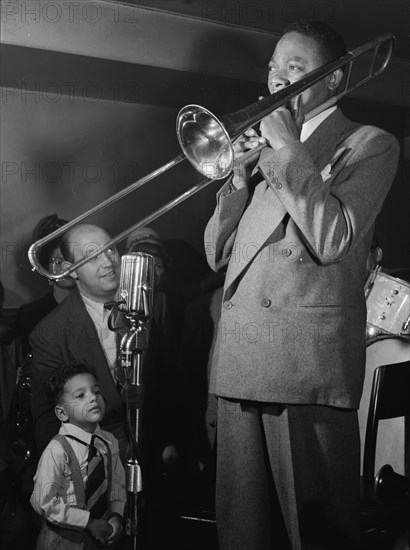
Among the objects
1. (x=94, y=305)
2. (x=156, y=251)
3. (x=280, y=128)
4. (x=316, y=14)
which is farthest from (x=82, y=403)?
(x=316, y=14)

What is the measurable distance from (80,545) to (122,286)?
791 mm

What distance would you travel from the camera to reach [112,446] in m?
2.23

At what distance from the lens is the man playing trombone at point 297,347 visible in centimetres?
152

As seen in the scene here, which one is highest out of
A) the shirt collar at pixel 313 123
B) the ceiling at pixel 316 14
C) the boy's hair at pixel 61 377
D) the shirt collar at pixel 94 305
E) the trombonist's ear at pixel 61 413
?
the ceiling at pixel 316 14

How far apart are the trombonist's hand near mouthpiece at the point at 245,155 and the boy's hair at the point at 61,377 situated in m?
0.89

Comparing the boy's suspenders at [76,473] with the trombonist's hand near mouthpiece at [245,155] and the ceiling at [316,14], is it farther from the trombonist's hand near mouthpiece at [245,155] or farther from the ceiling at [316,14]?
the ceiling at [316,14]

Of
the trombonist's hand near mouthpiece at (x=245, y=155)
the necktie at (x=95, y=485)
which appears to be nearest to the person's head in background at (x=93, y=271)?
the necktie at (x=95, y=485)

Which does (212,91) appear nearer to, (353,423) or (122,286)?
(122,286)

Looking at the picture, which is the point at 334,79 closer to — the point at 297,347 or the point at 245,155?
the point at 245,155

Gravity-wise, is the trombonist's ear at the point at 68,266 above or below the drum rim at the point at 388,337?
above

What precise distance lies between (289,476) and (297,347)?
283 mm

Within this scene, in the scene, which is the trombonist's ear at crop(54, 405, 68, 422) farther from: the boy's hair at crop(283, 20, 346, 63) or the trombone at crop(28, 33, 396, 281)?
the boy's hair at crop(283, 20, 346, 63)

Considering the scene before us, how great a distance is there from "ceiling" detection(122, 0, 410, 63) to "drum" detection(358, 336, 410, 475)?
1.02m

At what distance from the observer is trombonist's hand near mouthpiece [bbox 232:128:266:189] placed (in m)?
1.68
